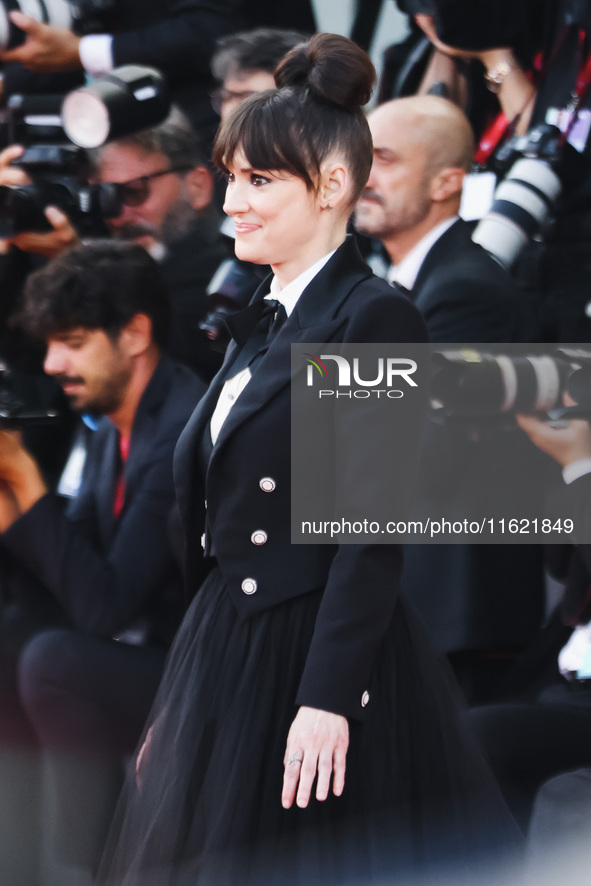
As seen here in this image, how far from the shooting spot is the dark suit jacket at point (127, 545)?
2.28 metres

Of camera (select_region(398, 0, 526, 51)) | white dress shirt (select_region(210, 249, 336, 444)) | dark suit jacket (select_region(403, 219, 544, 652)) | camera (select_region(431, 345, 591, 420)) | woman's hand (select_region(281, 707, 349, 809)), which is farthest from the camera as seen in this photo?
camera (select_region(398, 0, 526, 51))

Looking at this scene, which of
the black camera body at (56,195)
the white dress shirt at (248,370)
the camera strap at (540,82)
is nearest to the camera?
the white dress shirt at (248,370)

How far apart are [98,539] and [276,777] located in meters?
1.08

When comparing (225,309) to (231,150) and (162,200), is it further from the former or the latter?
(231,150)

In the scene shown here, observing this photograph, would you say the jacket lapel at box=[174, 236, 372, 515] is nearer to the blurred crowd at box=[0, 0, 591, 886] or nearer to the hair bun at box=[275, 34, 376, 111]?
the hair bun at box=[275, 34, 376, 111]

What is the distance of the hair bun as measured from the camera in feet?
4.70

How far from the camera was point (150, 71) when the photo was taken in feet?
8.38

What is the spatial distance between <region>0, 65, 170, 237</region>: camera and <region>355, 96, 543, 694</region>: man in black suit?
19.6 inches

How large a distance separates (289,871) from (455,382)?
89 centimetres

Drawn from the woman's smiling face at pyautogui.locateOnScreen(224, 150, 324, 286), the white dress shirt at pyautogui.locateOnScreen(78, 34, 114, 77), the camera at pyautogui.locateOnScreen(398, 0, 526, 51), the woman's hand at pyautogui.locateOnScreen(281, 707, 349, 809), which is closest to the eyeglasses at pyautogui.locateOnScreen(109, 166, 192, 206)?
the white dress shirt at pyautogui.locateOnScreen(78, 34, 114, 77)

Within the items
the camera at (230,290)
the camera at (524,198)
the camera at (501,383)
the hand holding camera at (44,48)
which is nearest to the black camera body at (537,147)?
the camera at (524,198)

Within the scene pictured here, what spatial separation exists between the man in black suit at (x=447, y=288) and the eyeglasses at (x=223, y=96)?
27 cm

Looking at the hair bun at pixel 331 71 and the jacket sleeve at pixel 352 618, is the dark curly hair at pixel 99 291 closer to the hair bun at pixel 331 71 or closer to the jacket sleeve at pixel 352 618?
the hair bun at pixel 331 71

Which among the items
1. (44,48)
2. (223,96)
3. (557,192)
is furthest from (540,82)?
(44,48)
